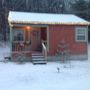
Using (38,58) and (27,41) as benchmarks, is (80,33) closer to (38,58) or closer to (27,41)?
(38,58)

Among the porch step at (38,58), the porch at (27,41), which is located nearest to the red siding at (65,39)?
the porch at (27,41)

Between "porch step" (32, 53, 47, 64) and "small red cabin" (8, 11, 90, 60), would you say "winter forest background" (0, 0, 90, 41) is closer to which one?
"small red cabin" (8, 11, 90, 60)

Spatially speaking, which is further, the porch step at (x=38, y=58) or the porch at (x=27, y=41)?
the porch at (x=27, y=41)

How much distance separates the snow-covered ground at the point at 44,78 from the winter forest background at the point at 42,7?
22.0 m

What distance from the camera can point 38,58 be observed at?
58.0ft

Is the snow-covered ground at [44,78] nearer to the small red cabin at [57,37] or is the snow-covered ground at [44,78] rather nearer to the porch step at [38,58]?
the porch step at [38,58]

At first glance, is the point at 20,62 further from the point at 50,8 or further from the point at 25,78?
the point at 50,8

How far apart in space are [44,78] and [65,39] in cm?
742

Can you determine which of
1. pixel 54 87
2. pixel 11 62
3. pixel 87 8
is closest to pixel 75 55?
pixel 11 62

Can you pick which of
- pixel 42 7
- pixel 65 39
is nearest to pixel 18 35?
pixel 65 39

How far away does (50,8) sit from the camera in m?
38.9

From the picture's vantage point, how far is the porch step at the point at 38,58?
55.5ft

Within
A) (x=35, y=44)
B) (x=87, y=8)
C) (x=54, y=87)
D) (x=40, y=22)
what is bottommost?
(x=54, y=87)

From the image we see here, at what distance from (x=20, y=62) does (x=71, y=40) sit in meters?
4.47
